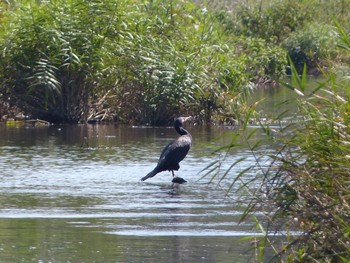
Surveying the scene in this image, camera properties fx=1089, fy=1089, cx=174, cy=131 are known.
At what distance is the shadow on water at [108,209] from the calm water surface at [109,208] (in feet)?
0.03

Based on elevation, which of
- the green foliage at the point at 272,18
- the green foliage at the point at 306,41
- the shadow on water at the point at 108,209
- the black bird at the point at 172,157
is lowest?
the shadow on water at the point at 108,209

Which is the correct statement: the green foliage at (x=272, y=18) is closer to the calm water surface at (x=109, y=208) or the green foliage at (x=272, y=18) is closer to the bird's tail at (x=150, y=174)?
the calm water surface at (x=109, y=208)

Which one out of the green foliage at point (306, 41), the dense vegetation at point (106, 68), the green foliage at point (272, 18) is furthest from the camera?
the green foliage at point (272, 18)

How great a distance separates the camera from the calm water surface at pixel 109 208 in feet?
34.9

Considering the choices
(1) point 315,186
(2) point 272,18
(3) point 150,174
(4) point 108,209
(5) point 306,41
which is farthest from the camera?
(2) point 272,18

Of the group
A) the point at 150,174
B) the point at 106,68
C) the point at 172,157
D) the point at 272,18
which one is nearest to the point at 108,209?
the point at 150,174

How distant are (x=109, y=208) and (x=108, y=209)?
3.1 inches

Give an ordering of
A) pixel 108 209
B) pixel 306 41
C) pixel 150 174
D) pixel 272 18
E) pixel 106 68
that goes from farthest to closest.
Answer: pixel 272 18 < pixel 306 41 < pixel 106 68 < pixel 150 174 < pixel 108 209

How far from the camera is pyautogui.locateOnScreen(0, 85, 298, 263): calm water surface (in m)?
10.6

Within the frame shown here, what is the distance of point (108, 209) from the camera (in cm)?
1328

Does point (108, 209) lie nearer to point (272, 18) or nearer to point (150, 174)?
point (150, 174)

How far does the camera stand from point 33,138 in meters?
22.7

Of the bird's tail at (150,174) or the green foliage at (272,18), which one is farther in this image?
the green foliage at (272,18)

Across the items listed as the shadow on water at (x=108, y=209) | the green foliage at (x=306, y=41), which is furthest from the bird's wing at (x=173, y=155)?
the green foliage at (x=306, y=41)
